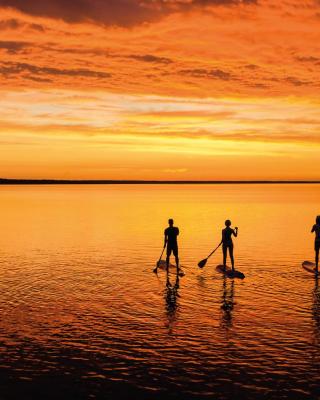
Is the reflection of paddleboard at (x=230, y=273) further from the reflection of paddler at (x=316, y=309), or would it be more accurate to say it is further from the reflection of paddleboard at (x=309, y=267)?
the reflection of paddleboard at (x=309, y=267)

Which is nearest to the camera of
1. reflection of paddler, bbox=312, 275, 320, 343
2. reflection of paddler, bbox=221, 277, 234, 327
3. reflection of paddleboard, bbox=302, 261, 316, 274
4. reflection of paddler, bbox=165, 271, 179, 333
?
reflection of paddler, bbox=312, 275, 320, 343

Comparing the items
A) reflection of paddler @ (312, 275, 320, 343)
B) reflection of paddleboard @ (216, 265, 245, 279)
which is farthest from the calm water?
reflection of paddleboard @ (216, 265, 245, 279)

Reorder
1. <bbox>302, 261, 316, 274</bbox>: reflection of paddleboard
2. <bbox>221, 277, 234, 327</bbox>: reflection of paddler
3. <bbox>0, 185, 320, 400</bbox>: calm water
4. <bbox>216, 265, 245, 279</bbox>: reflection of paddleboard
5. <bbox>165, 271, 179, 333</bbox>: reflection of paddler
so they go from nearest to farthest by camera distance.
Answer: <bbox>0, 185, 320, 400</bbox>: calm water → <bbox>221, 277, 234, 327</bbox>: reflection of paddler → <bbox>165, 271, 179, 333</bbox>: reflection of paddler → <bbox>216, 265, 245, 279</bbox>: reflection of paddleboard → <bbox>302, 261, 316, 274</bbox>: reflection of paddleboard

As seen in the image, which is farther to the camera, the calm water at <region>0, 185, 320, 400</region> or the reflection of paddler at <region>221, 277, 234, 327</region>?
the reflection of paddler at <region>221, 277, 234, 327</region>

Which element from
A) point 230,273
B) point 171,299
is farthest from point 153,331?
point 230,273

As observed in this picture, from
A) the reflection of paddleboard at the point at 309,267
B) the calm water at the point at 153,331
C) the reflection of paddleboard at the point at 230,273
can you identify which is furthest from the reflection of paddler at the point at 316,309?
the reflection of paddleboard at the point at 230,273

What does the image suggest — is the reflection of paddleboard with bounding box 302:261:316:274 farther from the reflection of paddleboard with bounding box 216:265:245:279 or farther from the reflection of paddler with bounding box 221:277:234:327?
the reflection of paddler with bounding box 221:277:234:327

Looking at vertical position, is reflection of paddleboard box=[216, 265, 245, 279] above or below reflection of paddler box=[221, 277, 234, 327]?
above

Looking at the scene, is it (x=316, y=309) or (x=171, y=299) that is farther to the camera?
(x=171, y=299)

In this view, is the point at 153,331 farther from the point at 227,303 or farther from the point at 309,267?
the point at 309,267

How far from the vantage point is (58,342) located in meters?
15.3

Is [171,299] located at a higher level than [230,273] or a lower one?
lower

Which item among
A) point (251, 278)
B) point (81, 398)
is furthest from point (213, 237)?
point (81, 398)

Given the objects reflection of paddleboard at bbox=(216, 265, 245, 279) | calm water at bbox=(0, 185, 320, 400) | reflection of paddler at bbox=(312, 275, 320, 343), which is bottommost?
calm water at bbox=(0, 185, 320, 400)
